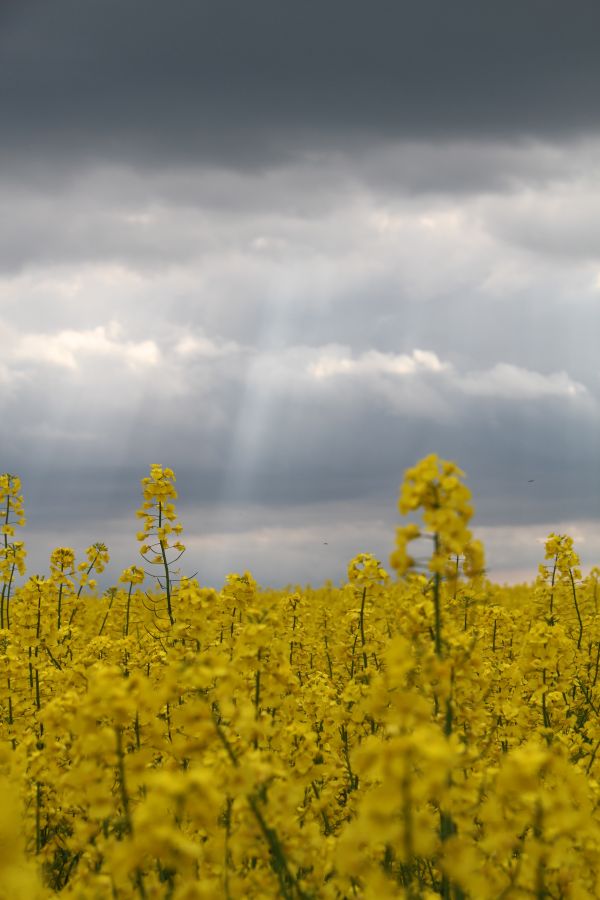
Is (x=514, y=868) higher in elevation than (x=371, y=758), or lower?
lower

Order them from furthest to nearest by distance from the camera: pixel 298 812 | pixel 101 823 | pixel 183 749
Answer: pixel 298 812 < pixel 101 823 < pixel 183 749

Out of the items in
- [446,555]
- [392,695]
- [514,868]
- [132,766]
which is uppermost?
[446,555]

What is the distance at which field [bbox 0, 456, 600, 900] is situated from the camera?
3166 mm

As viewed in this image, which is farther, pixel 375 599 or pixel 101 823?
pixel 375 599

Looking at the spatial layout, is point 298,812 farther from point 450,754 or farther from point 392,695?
point 450,754

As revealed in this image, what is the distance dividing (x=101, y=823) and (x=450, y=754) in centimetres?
278

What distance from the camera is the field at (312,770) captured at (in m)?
3.17

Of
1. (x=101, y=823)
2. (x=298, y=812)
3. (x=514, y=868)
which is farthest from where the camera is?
(x=298, y=812)

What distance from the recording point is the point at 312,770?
203 inches

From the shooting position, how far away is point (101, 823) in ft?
15.4

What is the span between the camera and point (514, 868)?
4.31 metres

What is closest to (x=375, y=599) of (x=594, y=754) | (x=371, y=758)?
(x=594, y=754)

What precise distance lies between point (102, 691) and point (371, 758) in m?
1.22

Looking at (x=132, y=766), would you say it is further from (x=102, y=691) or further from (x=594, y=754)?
(x=594, y=754)
